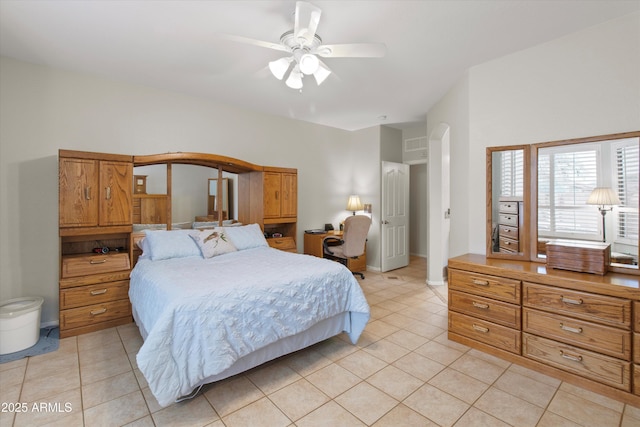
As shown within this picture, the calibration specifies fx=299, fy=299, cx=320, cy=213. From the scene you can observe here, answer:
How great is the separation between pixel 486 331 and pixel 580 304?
72cm

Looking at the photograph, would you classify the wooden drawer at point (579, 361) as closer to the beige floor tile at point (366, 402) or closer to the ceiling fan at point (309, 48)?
the beige floor tile at point (366, 402)

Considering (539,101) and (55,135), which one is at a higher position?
(539,101)

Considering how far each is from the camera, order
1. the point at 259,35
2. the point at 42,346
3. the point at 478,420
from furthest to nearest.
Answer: the point at 42,346
the point at 259,35
the point at 478,420

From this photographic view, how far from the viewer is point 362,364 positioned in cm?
243

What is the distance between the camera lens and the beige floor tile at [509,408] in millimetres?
1784

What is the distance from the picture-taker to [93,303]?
3004 mm

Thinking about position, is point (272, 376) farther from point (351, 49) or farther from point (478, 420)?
point (351, 49)

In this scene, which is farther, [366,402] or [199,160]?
[199,160]

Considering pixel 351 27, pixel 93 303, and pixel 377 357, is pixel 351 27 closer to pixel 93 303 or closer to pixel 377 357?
pixel 377 357

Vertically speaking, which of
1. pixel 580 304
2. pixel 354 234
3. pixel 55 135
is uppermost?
pixel 55 135

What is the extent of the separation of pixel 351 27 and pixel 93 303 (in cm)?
354

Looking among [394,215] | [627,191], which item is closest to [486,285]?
[627,191]

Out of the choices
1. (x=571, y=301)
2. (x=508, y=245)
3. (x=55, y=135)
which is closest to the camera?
(x=571, y=301)

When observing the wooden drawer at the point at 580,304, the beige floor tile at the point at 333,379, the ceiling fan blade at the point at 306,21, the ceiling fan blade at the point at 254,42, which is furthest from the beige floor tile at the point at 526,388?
the ceiling fan blade at the point at 254,42
